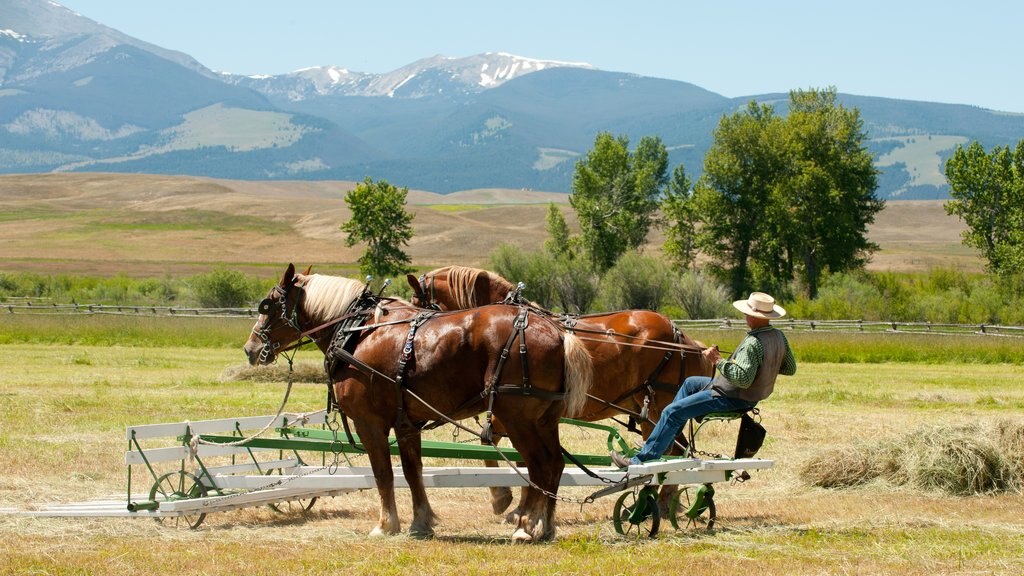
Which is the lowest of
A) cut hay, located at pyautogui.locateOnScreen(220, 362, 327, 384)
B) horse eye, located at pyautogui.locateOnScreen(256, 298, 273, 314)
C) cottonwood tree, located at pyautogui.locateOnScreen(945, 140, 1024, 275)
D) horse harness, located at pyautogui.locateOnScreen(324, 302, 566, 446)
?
cut hay, located at pyautogui.locateOnScreen(220, 362, 327, 384)

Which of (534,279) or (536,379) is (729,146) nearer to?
(534,279)

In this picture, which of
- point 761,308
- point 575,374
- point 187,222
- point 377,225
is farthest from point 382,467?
point 187,222

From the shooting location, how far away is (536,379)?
9.16 metres

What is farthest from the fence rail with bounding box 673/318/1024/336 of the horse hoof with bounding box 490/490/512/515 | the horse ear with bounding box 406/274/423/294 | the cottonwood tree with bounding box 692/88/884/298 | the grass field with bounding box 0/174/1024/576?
the horse ear with bounding box 406/274/423/294

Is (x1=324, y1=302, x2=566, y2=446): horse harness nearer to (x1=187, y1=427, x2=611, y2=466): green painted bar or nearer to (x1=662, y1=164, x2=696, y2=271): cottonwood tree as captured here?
(x1=187, y1=427, x2=611, y2=466): green painted bar

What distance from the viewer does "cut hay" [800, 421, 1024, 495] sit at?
1162 cm

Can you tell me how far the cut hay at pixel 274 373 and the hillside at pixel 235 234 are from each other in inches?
2838

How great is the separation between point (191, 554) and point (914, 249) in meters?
147

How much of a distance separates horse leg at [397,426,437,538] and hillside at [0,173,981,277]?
87.9 metres

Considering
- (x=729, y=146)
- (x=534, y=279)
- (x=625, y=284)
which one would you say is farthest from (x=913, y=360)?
(x=729, y=146)

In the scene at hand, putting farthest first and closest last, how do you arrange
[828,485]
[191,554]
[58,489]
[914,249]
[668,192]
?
[914,249], [668,192], [828,485], [58,489], [191,554]

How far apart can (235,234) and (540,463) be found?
138 metres

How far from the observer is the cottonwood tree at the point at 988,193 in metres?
56.6

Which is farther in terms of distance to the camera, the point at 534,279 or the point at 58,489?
the point at 534,279
